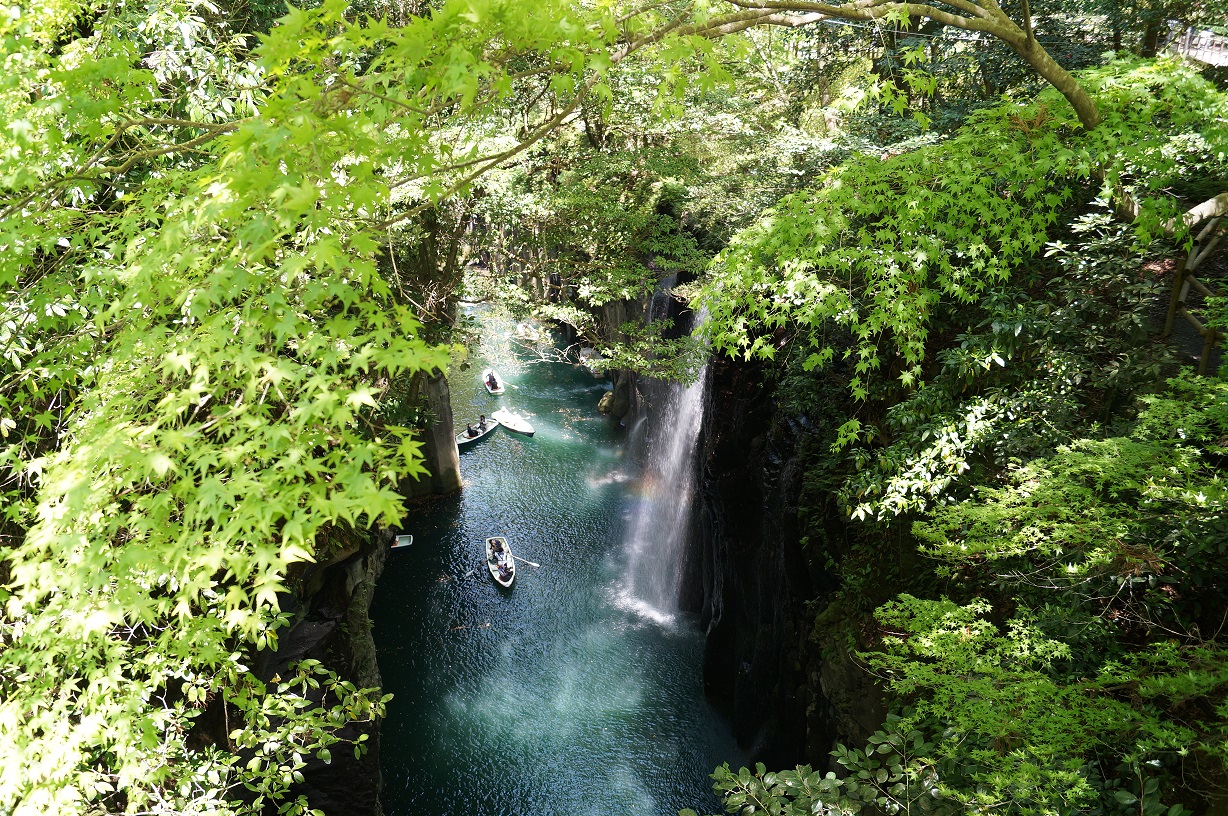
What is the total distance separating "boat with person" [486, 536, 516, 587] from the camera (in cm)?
1432

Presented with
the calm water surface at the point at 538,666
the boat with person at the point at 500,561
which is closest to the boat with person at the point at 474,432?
the calm water surface at the point at 538,666

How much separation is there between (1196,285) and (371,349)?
21.6ft

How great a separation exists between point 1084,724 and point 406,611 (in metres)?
12.3

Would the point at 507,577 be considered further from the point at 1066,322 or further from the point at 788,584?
the point at 1066,322

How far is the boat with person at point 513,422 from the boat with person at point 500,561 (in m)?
5.87

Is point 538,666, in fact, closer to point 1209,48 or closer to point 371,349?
point 371,349

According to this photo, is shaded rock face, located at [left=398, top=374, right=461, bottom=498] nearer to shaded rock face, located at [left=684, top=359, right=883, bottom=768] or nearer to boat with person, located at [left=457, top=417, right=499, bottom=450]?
boat with person, located at [left=457, top=417, right=499, bottom=450]

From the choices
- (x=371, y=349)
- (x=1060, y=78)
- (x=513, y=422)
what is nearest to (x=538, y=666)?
(x=513, y=422)

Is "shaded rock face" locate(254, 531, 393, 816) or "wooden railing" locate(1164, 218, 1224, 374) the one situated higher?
"wooden railing" locate(1164, 218, 1224, 374)

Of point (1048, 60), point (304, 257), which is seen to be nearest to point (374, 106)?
point (304, 257)

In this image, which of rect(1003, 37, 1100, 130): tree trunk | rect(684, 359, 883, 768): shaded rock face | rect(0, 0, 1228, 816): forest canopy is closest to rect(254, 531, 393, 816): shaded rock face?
rect(0, 0, 1228, 816): forest canopy

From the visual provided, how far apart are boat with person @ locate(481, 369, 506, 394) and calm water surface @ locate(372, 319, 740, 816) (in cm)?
494

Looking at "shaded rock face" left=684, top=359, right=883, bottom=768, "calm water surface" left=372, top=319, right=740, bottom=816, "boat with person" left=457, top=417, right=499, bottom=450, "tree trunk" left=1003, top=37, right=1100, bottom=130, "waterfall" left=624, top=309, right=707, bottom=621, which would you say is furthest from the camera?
"boat with person" left=457, top=417, right=499, bottom=450

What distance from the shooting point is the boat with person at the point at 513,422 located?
20672 millimetres
